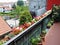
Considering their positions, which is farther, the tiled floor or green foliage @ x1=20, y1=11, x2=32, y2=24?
green foliage @ x1=20, y1=11, x2=32, y2=24

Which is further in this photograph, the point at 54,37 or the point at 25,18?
the point at 25,18

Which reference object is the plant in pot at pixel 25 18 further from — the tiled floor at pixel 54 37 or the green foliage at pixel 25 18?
the tiled floor at pixel 54 37

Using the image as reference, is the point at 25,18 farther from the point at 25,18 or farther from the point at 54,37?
the point at 54,37

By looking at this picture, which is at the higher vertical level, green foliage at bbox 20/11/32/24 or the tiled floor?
the tiled floor

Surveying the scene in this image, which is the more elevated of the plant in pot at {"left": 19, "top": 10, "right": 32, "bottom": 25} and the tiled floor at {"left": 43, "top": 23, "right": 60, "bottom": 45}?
the tiled floor at {"left": 43, "top": 23, "right": 60, "bottom": 45}

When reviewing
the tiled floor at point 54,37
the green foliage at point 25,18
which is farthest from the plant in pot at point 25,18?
the tiled floor at point 54,37

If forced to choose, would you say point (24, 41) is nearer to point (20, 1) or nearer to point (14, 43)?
point (14, 43)

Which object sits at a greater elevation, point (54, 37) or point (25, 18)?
point (54, 37)

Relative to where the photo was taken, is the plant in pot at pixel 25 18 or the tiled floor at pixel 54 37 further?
the plant in pot at pixel 25 18

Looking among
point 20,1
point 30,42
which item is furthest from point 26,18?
point 20,1

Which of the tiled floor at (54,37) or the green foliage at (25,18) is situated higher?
the tiled floor at (54,37)

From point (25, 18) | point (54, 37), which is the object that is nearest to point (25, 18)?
point (25, 18)

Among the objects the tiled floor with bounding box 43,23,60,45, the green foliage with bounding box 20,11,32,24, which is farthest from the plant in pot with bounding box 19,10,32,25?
the tiled floor with bounding box 43,23,60,45

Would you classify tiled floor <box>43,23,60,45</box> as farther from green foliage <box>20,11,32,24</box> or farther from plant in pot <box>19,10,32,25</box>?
green foliage <box>20,11,32,24</box>
